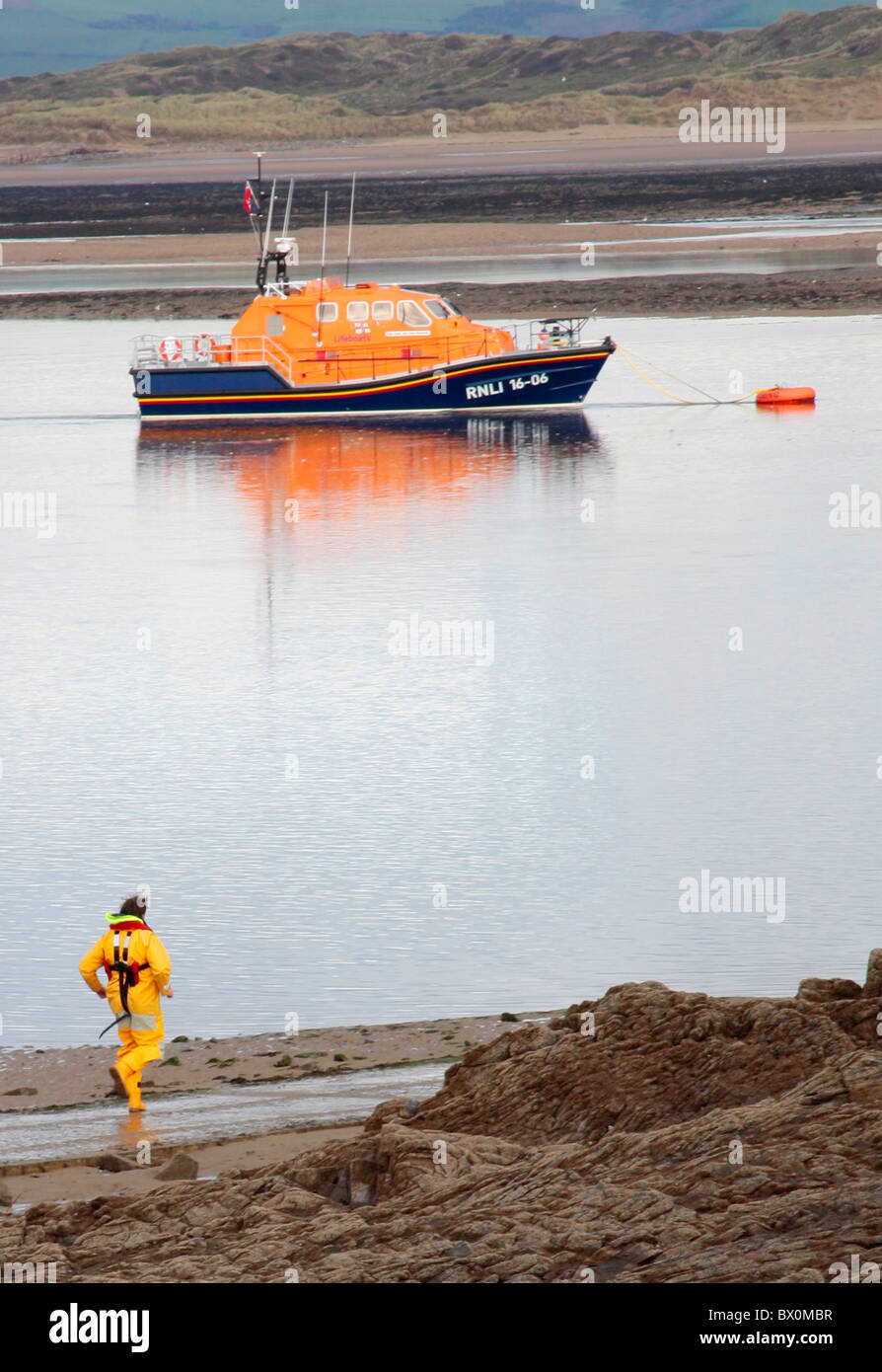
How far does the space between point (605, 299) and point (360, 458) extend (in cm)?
1581

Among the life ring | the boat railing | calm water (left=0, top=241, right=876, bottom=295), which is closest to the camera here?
the boat railing

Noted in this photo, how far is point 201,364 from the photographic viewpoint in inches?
1146

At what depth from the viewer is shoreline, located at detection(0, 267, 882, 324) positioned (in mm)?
38719

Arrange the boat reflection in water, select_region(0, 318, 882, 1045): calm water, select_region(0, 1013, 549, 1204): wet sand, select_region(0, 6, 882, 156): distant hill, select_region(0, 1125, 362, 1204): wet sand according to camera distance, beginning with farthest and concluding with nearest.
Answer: select_region(0, 6, 882, 156): distant hill, the boat reflection in water, select_region(0, 318, 882, 1045): calm water, select_region(0, 1013, 549, 1204): wet sand, select_region(0, 1125, 362, 1204): wet sand

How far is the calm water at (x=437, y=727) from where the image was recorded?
31.0ft

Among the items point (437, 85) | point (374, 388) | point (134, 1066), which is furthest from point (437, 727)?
point (437, 85)

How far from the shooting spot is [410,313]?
2803cm

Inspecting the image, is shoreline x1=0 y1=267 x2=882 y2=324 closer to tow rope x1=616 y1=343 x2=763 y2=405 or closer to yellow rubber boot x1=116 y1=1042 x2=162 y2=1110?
tow rope x1=616 y1=343 x2=763 y2=405

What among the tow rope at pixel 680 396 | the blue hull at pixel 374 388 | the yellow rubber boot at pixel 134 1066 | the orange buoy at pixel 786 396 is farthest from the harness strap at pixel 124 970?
the tow rope at pixel 680 396

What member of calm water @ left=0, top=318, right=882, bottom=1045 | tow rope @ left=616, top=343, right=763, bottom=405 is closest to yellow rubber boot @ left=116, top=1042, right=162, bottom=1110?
calm water @ left=0, top=318, right=882, bottom=1045

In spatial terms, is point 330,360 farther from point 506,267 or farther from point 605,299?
point 506,267

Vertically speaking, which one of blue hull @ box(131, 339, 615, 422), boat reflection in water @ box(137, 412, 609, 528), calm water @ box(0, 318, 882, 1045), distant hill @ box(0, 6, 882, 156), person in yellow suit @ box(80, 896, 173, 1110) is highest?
distant hill @ box(0, 6, 882, 156)

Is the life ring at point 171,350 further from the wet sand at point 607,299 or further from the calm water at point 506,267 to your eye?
the calm water at point 506,267

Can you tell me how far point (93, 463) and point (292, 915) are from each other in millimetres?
17341
